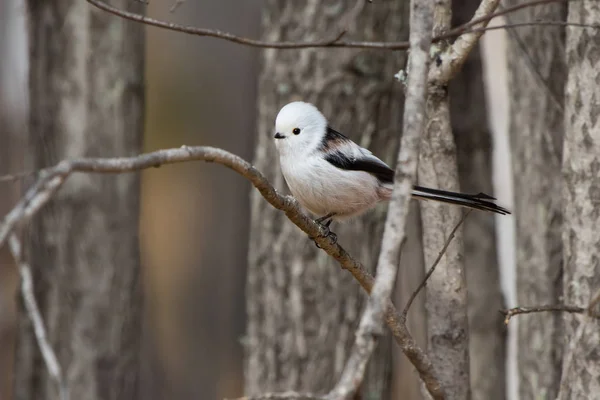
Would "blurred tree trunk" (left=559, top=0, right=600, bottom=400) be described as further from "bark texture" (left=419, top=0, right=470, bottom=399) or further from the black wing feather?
the black wing feather

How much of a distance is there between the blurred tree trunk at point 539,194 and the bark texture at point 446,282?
1028 mm

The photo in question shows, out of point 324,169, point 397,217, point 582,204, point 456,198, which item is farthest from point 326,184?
point 397,217

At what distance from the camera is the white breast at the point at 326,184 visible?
312 cm

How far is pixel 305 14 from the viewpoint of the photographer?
4.44 meters

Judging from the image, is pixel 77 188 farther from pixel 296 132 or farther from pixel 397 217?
pixel 397 217

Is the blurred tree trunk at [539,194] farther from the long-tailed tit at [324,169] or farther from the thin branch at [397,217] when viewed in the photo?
the thin branch at [397,217]

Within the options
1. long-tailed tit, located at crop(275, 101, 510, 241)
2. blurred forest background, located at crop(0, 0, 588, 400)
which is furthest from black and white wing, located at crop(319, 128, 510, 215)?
blurred forest background, located at crop(0, 0, 588, 400)

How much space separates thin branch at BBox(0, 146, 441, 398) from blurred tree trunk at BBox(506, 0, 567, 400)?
152 centimetres

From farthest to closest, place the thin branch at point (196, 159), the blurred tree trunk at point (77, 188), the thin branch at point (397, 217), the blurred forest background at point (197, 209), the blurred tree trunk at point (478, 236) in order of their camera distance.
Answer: the blurred forest background at point (197, 209) < the blurred tree trunk at point (77, 188) < the blurred tree trunk at point (478, 236) < the thin branch at point (196, 159) < the thin branch at point (397, 217)

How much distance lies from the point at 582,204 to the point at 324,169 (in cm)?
92

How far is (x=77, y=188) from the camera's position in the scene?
4.95 meters

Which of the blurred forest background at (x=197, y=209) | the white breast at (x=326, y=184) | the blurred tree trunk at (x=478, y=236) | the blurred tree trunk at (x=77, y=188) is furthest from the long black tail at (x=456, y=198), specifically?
the blurred forest background at (x=197, y=209)

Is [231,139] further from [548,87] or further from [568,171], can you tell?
[568,171]

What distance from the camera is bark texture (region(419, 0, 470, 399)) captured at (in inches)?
115
